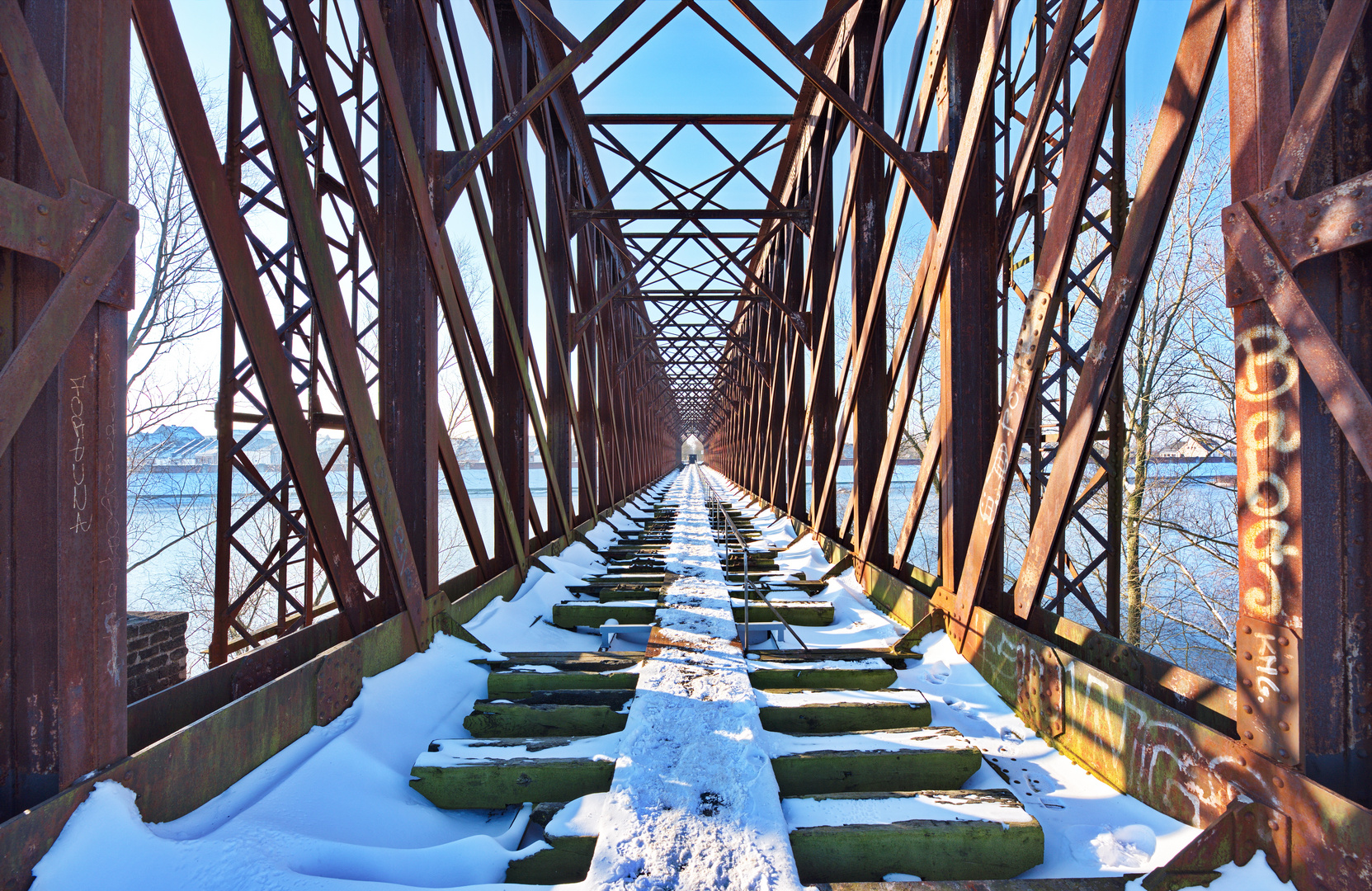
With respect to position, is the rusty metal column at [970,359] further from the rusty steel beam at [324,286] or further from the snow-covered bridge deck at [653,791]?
the rusty steel beam at [324,286]

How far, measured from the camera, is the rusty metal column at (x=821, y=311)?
9.38m

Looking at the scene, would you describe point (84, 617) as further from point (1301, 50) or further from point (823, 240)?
point (823, 240)

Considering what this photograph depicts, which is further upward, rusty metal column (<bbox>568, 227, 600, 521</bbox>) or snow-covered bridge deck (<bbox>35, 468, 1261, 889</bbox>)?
rusty metal column (<bbox>568, 227, 600, 521</bbox>)

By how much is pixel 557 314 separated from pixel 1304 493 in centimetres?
801

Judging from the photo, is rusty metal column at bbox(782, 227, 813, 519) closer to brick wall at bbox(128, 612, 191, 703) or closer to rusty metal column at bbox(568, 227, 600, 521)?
rusty metal column at bbox(568, 227, 600, 521)

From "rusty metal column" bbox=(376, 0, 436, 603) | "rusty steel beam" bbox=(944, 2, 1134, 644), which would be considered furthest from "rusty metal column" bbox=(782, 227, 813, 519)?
"rusty metal column" bbox=(376, 0, 436, 603)

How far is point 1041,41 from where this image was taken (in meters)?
7.14

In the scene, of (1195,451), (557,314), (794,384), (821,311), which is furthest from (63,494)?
(1195,451)

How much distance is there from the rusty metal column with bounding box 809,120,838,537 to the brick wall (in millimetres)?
7511

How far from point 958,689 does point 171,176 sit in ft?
54.4

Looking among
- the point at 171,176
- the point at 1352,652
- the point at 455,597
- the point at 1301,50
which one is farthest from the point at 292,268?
the point at 171,176

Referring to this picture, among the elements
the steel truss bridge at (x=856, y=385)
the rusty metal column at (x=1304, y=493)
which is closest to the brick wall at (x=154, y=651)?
the steel truss bridge at (x=856, y=385)

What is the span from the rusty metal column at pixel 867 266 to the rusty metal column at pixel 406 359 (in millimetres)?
3792

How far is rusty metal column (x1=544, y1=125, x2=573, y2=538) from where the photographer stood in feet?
27.3
